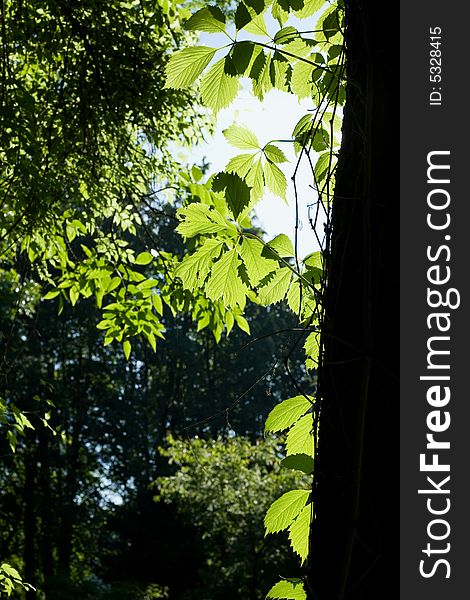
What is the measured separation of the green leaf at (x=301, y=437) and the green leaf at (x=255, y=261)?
0.29 metres

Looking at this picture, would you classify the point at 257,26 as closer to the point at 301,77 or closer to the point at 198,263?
the point at 301,77

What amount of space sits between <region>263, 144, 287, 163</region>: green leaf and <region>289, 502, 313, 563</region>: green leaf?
631 mm

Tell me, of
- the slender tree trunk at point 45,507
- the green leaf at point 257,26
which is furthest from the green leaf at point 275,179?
the slender tree trunk at point 45,507

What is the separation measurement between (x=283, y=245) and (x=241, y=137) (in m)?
0.21

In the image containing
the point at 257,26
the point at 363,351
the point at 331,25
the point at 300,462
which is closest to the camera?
the point at 363,351

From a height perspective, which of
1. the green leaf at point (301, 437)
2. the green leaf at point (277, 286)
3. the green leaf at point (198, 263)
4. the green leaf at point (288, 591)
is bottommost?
the green leaf at point (288, 591)

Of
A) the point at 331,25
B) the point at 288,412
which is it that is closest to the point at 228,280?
the point at 288,412

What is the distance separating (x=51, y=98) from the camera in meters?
4.47

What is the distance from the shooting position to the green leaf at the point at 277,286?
1281 millimetres

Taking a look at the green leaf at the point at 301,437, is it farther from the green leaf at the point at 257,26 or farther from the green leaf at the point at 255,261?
the green leaf at the point at 257,26

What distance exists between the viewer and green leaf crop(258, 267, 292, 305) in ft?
4.20

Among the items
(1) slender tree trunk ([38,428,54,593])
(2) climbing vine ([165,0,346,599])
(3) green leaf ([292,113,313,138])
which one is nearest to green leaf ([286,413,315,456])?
(2) climbing vine ([165,0,346,599])

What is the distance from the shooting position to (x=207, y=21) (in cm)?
118

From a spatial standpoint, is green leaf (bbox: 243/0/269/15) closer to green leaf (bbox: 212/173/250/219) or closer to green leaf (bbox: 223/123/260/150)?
green leaf (bbox: 223/123/260/150)
